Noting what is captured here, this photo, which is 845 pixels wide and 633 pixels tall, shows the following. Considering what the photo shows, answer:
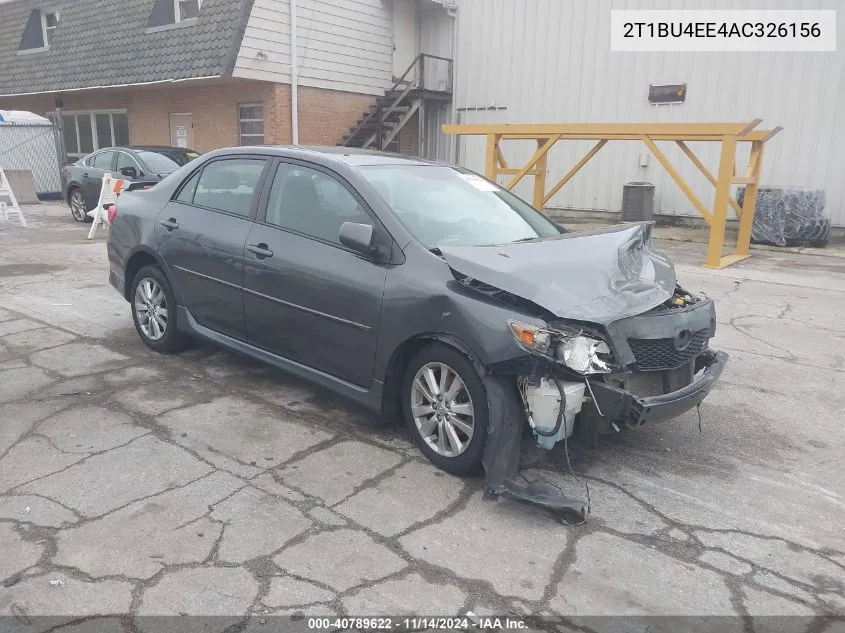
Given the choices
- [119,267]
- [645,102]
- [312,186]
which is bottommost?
[119,267]

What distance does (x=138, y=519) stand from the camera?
10.4ft

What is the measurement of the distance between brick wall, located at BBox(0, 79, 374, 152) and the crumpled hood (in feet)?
42.8

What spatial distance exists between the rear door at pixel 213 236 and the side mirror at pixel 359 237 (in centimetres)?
103

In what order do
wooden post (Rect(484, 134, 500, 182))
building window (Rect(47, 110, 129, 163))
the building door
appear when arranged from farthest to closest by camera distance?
building window (Rect(47, 110, 129, 163)) → the building door → wooden post (Rect(484, 134, 500, 182))

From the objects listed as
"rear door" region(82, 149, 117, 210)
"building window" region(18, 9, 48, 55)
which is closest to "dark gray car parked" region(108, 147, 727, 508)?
"rear door" region(82, 149, 117, 210)

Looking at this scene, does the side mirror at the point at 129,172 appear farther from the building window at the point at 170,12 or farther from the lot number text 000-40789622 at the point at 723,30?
the lot number text 000-40789622 at the point at 723,30

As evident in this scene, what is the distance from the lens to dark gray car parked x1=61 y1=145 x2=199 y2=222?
1259 centimetres

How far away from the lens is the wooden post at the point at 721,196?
9328 millimetres

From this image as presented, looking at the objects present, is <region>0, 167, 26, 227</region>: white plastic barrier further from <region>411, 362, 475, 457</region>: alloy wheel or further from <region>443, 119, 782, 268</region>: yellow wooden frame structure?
<region>411, 362, 475, 457</region>: alloy wheel

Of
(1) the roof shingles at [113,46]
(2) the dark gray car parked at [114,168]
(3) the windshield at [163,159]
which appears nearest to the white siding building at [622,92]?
(1) the roof shingles at [113,46]

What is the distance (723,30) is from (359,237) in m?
12.9

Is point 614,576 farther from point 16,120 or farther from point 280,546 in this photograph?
point 16,120

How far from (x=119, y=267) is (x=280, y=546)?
357 cm

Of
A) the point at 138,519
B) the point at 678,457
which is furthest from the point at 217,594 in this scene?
the point at 678,457
